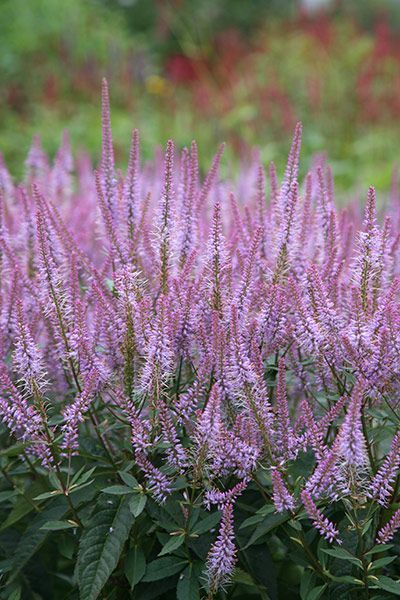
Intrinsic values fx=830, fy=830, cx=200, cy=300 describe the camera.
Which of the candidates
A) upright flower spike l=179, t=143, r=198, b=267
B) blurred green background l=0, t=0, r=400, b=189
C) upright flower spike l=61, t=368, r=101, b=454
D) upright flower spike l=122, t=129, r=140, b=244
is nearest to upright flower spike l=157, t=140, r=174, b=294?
upright flower spike l=179, t=143, r=198, b=267

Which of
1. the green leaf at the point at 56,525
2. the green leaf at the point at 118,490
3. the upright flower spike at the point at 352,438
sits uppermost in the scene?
the upright flower spike at the point at 352,438

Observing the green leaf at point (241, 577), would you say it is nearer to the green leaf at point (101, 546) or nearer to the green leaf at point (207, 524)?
the green leaf at point (207, 524)

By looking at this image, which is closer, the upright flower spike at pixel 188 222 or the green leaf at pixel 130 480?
the green leaf at pixel 130 480

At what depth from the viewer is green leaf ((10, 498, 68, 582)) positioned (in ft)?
8.41

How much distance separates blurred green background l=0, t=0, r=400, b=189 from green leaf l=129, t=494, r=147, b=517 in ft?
20.7

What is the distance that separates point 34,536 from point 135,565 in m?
0.39

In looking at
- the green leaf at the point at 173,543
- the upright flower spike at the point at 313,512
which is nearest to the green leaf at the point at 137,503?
the green leaf at the point at 173,543

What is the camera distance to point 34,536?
2611 millimetres

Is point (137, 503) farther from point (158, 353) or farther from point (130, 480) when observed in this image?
point (158, 353)

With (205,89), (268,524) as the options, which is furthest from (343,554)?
(205,89)

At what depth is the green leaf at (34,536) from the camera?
2564 millimetres

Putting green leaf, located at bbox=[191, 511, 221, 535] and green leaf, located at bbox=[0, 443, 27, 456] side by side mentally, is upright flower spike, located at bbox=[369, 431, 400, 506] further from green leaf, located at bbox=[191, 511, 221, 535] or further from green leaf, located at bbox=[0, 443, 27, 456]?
green leaf, located at bbox=[0, 443, 27, 456]

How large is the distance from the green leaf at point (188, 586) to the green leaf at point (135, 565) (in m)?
0.12

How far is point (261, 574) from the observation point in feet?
8.34
